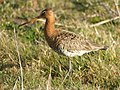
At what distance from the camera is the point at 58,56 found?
650cm

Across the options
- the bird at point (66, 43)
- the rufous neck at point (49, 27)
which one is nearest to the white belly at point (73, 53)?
the bird at point (66, 43)

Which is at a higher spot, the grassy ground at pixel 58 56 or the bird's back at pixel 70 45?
the bird's back at pixel 70 45

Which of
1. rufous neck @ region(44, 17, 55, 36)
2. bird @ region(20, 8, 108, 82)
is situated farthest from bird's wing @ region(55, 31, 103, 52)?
rufous neck @ region(44, 17, 55, 36)

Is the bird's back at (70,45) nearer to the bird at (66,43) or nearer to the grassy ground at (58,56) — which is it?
the bird at (66,43)

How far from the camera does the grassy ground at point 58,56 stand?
19.0 feet

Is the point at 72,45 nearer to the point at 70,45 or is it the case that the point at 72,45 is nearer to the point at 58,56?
the point at 70,45

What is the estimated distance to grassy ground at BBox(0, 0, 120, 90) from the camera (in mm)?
5789

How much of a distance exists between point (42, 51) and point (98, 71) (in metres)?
1.05

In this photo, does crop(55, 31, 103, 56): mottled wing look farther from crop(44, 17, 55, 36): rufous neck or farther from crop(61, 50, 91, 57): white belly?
crop(44, 17, 55, 36): rufous neck

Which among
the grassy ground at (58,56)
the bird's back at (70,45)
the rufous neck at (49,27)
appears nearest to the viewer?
the grassy ground at (58,56)

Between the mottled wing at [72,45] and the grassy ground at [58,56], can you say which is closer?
the grassy ground at [58,56]

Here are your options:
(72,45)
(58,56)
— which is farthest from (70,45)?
(58,56)

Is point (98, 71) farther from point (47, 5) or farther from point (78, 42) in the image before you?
point (47, 5)

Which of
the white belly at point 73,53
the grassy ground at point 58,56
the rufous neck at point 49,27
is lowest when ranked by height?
the grassy ground at point 58,56
